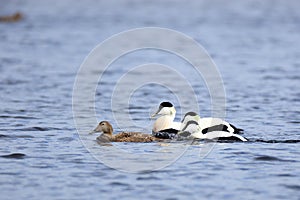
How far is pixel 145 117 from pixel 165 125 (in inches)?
88.6

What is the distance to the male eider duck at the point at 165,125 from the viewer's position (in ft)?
42.4

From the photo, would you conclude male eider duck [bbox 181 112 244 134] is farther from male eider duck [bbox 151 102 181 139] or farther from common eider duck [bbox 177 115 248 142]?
male eider duck [bbox 151 102 181 139]

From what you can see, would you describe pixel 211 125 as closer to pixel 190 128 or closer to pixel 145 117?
pixel 190 128

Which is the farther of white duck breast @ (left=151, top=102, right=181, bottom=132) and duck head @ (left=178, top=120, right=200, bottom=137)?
white duck breast @ (left=151, top=102, right=181, bottom=132)

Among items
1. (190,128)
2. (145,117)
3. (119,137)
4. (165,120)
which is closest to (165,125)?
(165,120)

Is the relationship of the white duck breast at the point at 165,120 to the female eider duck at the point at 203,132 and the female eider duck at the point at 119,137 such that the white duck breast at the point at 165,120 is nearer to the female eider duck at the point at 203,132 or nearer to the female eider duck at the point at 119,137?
the female eider duck at the point at 203,132

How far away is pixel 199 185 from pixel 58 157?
2.51 m

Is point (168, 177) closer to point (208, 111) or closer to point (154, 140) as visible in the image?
point (154, 140)

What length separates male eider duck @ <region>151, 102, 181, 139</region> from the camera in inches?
509

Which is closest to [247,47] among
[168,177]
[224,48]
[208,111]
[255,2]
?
[224,48]

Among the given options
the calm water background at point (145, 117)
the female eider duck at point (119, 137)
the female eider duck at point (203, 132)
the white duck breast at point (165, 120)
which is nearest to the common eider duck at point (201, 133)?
the female eider duck at point (203, 132)

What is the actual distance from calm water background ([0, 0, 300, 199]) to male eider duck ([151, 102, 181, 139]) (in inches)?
28.5


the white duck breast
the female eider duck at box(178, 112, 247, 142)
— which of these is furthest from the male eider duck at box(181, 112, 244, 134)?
the white duck breast

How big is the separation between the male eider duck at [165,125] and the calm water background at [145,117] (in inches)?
28.5
